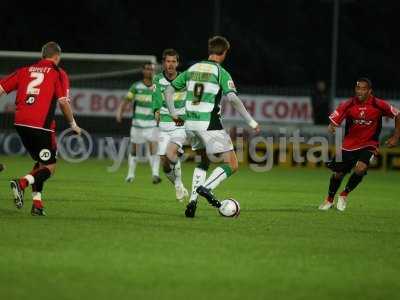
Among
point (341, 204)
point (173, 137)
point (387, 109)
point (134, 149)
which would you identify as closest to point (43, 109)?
point (173, 137)

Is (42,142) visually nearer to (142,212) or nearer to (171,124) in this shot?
(142,212)

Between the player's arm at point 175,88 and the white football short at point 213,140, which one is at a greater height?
the player's arm at point 175,88

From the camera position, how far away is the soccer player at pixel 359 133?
1495 centimetres

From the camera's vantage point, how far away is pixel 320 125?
27.5m

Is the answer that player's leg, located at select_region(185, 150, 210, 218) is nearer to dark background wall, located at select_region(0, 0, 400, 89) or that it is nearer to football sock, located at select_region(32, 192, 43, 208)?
football sock, located at select_region(32, 192, 43, 208)

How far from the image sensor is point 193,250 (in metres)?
10.1

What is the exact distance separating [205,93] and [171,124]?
379cm

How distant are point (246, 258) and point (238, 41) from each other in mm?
32179

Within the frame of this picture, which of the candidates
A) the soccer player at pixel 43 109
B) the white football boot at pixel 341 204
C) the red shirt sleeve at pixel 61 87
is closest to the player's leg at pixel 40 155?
the soccer player at pixel 43 109

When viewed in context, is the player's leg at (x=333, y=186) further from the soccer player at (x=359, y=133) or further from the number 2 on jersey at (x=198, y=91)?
the number 2 on jersey at (x=198, y=91)

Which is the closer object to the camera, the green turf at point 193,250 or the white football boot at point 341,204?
the green turf at point 193,250

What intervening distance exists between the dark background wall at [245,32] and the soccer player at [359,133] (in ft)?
77.7

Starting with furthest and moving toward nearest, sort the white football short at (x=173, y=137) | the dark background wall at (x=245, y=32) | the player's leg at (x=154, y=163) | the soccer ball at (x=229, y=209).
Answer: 1. the dark background wall at (x=245, y=32)
2. the player's leg at (x=154, y=163)
3. the white football short at (x=173, y=137)
4. the soccer ball at (x=229, y=209)

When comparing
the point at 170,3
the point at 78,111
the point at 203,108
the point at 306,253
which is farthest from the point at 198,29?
the point at 306,253
